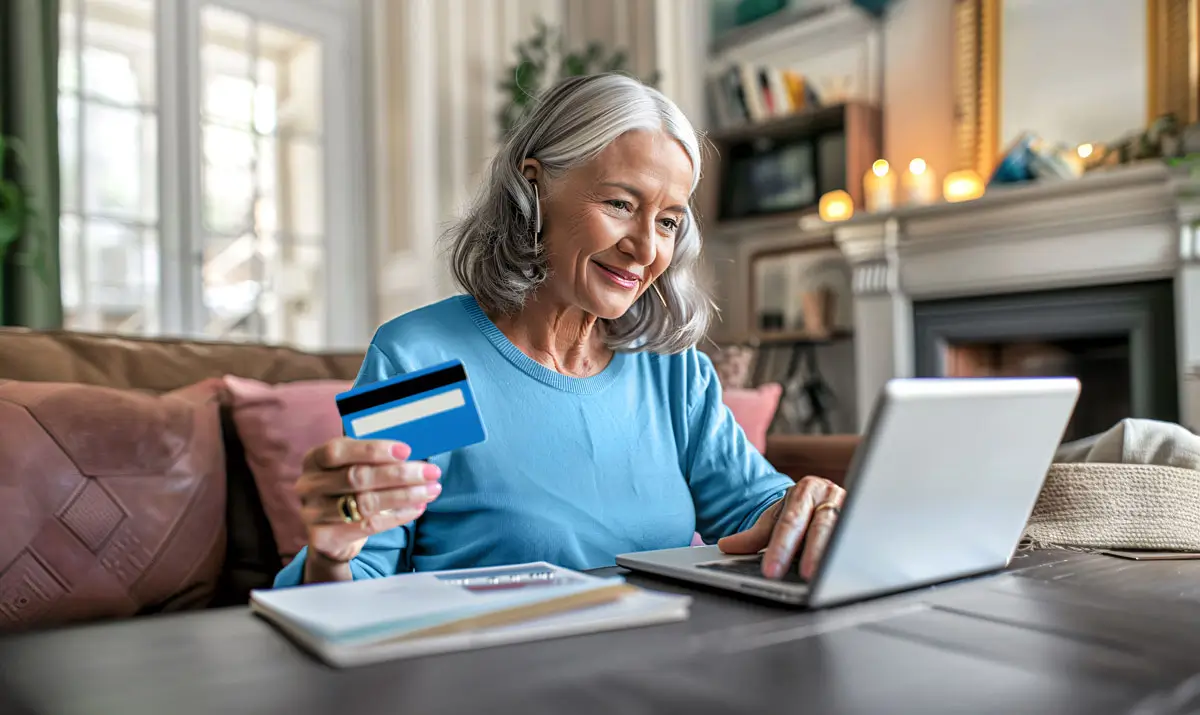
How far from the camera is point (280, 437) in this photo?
146cm

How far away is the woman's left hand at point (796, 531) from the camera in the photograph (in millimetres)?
704

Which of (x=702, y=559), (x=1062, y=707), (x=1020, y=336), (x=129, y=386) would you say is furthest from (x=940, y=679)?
(x=1020, y=336)

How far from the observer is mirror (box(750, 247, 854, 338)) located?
3.39m

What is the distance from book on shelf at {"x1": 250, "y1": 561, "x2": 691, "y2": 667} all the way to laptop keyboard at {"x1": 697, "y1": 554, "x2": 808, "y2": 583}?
98mm

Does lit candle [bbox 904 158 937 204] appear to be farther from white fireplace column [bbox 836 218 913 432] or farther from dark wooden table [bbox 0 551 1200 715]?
dark wooden table [bbox 0 551 1200 715]

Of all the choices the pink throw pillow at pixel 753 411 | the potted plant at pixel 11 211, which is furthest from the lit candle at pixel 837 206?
the potted plant at pixel 11 211

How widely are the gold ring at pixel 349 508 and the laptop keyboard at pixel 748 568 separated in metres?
0.27

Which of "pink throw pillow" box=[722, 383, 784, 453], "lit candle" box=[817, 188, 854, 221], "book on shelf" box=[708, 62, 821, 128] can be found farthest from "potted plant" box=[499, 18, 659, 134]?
"pink throw pillow" box=[722, 383, 784, 453]

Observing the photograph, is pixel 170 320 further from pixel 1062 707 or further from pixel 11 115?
pixel 1062 707

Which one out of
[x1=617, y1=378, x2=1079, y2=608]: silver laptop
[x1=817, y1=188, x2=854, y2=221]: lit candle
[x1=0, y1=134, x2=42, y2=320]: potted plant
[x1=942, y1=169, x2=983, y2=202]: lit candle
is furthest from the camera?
[x1=817, y1=188, x2=854, y2=221]: lit candle

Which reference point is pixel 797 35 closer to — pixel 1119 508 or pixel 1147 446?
pixel 1147 446

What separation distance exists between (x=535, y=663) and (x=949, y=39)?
3.10m

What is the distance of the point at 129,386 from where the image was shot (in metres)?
1.49

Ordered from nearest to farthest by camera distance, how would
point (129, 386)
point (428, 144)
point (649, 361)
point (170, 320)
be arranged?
point (649, 361) < point (129, 386) < point (170, 320) < point (428, 144)
